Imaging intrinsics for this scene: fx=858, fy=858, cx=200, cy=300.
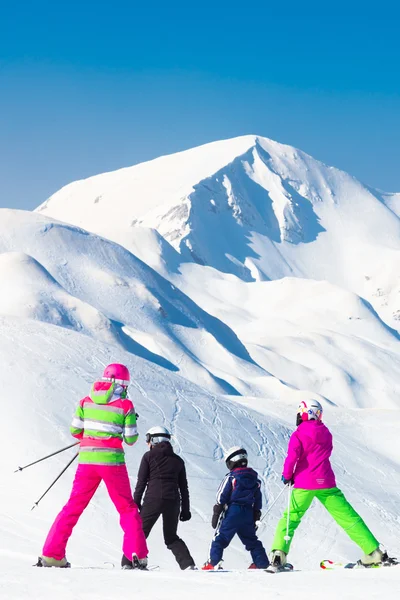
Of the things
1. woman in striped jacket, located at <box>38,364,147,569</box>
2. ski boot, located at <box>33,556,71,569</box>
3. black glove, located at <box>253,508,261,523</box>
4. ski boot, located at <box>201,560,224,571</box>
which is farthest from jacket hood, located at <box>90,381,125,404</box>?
black glove, located at <box>253,508,261,523</box>

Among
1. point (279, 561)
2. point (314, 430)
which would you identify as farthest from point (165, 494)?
point (314, 430)

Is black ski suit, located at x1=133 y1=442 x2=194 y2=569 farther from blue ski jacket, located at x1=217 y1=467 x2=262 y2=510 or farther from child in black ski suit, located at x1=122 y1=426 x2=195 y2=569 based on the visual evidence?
blue ski jacket, located at x1=217 y1=467 x2=262 y2=510

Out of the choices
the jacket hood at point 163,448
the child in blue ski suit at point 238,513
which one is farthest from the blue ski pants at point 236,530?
the jacket hood at point 163,448

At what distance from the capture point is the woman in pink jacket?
9133mm

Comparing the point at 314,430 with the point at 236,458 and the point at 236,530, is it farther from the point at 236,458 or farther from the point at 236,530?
the point at 236,530

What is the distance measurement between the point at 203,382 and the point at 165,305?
16185 millimetres

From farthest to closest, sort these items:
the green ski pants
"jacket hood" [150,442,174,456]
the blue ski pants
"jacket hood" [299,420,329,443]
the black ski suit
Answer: the blue ski pants → "jacket hood" [150,442,174,456] → the black ski suit → "jacket hood" [299,420,329,443] → the green ski pants

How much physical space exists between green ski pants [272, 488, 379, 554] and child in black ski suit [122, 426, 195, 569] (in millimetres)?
1126

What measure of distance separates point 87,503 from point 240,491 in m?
2.21

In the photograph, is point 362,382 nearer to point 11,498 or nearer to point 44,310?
point 44,310

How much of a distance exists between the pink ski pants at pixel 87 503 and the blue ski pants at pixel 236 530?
161cm

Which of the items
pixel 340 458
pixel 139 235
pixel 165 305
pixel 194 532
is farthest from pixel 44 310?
pixel 139 235

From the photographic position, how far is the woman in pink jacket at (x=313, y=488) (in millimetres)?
9133

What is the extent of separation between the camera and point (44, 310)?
59656mm
